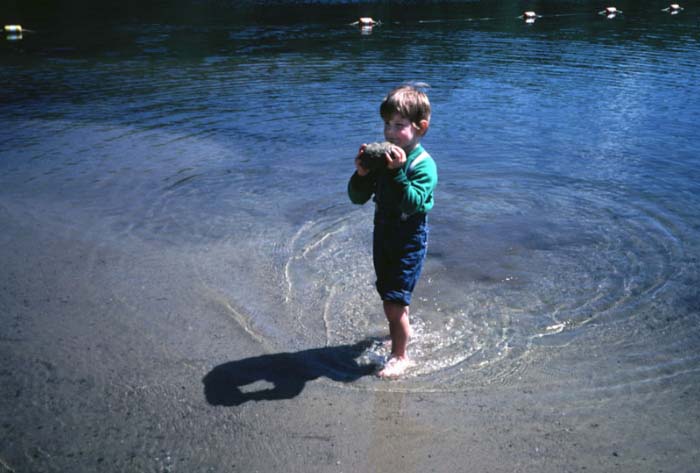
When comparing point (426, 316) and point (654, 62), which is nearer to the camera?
point (426, 316)

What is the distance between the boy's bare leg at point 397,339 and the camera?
3.79 m

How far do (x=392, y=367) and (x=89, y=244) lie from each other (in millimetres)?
3300

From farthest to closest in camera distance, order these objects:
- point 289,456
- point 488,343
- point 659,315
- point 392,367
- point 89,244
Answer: point 89,244
point 659,315
point 488,343
point 392,367
point 289,456

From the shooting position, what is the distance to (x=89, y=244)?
5586 millimetres

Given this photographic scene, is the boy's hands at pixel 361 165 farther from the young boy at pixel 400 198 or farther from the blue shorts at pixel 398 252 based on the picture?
the blue shorts at pixel 398 252

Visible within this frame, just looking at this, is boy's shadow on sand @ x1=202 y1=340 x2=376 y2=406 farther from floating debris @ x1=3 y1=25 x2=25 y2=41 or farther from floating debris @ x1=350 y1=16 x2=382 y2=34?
floating debris @ x1=3 y1=25 x2=25 y2=41

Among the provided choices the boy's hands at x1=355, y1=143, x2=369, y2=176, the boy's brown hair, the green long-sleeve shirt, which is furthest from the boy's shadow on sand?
the boy's brown hair

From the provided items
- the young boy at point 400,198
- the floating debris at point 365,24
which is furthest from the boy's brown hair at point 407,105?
the floating debris at point 365,24

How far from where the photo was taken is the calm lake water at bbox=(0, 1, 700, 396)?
4.38 metres

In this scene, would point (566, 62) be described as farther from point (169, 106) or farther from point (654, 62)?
point (169, 106)

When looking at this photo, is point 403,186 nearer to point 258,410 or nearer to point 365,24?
point 258,410

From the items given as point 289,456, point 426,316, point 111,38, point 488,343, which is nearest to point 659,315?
point 488,343

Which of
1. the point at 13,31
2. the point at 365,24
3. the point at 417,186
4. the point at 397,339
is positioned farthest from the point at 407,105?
the point at 13,31

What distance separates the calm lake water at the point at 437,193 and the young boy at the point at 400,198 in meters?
0.49
